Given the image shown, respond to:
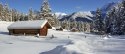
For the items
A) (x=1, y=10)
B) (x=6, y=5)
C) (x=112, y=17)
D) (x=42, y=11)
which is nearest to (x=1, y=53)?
(x=42, y=11)

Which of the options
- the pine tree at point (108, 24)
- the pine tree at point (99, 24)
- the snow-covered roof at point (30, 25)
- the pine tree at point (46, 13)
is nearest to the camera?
the snow-covered roof at point (30, 25)

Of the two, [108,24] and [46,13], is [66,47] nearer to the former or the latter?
[46,13]

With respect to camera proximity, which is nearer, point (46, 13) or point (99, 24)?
point (46, 13)

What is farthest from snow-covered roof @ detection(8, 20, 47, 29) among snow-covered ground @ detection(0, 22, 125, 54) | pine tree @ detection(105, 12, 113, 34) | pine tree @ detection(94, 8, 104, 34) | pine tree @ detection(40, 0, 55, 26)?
pine tree @ detection(105, 12, 113, 34)

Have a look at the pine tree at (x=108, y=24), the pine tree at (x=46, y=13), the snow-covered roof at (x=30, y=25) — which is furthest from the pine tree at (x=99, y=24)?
the snow-covered roof at (x=30, y=25)

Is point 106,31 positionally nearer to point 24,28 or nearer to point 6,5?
point 24,28

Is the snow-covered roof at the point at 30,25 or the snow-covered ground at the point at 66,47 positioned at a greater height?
the snow-covered roof at the point at 30,25

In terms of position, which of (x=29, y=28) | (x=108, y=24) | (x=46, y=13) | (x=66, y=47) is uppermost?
(x=46, y=13)

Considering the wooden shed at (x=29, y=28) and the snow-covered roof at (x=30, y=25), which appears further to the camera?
the wooden shed at (x=29, y=28)

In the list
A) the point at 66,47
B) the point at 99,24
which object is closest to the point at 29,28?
the point at 66,47

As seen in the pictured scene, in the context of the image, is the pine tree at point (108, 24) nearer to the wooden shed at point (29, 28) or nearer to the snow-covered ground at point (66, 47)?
the wooden shed at point (29, 28)

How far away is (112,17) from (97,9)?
6838 mm

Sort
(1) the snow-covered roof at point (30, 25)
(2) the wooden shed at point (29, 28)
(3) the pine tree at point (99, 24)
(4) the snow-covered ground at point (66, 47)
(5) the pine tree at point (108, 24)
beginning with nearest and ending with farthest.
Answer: (4) the snow-covered ground at point (66, 47) < (1) the snow-covered roof at point (30, 25) < (2) the wooden shed at point (29, 28) < (3) the pine tree at point (99, 24) < (5) the pine tree at point (108, 24)

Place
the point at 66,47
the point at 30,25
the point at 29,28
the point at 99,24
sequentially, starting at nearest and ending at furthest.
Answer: the point at 66,47
the point at 29,28
the point at 30,25
the point at 99,24
